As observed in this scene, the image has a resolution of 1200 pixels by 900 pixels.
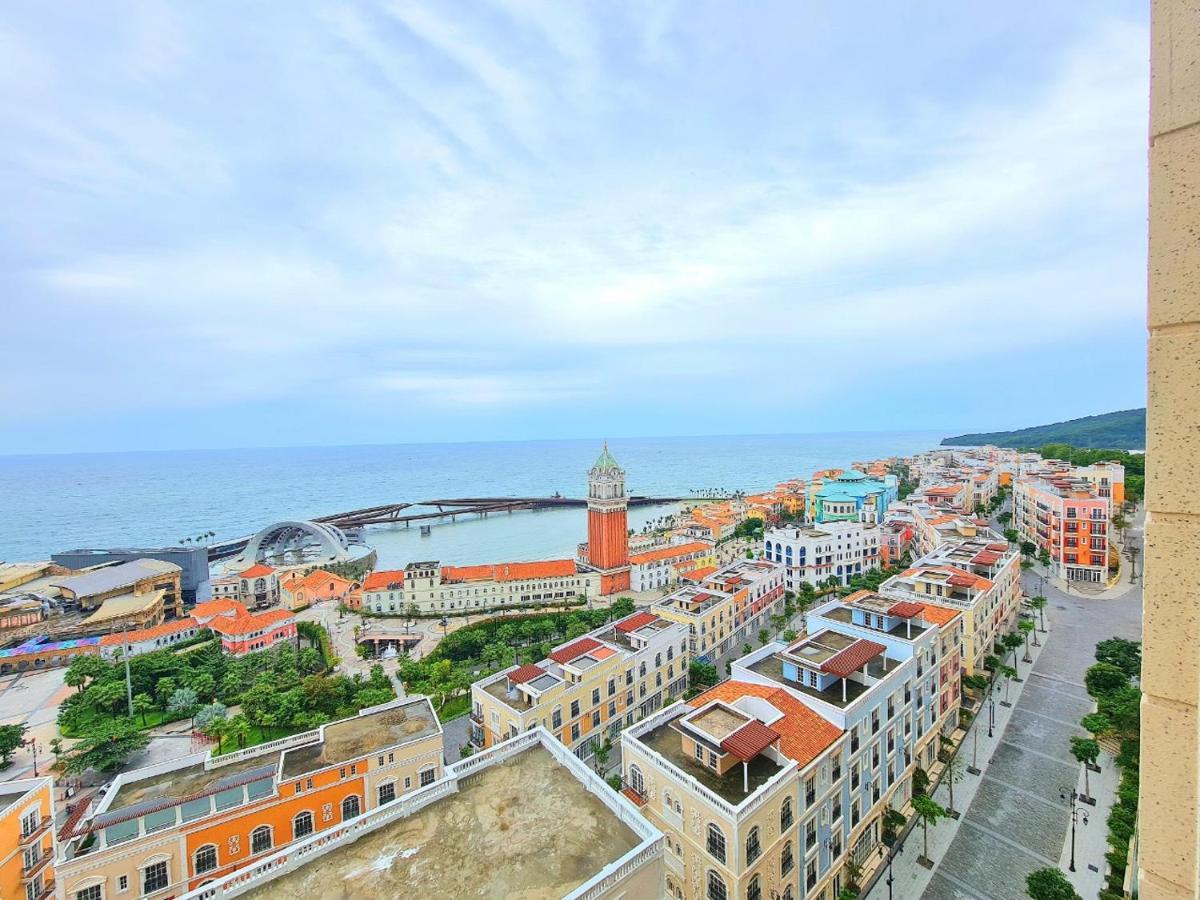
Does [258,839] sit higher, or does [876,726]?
[876,726]

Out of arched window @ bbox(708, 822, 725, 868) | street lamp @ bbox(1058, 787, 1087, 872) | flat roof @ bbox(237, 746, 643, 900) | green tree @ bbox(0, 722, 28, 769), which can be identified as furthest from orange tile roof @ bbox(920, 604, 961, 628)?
green tree @ bbox(0, 722, 28, 769)

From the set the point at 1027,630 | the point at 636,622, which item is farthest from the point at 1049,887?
the point at 1027,630

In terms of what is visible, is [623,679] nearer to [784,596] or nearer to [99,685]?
[784,596]

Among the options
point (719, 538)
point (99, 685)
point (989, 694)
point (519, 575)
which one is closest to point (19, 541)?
point (99, 685)

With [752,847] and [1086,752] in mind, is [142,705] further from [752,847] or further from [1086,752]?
[1086,752]

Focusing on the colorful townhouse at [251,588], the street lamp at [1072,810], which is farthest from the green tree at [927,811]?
the colorful townhouse at [251,588]

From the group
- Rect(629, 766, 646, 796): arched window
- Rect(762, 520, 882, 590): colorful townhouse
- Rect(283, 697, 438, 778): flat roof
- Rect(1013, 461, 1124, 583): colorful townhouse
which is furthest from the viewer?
Rect(762, 520, 882, 590): colorful townhouse

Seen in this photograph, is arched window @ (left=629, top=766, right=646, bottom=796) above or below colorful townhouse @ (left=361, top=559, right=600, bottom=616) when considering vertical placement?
above

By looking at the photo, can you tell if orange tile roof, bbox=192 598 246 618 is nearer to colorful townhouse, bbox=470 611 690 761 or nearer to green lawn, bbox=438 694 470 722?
green lawn, bbox=438 694 470 722
